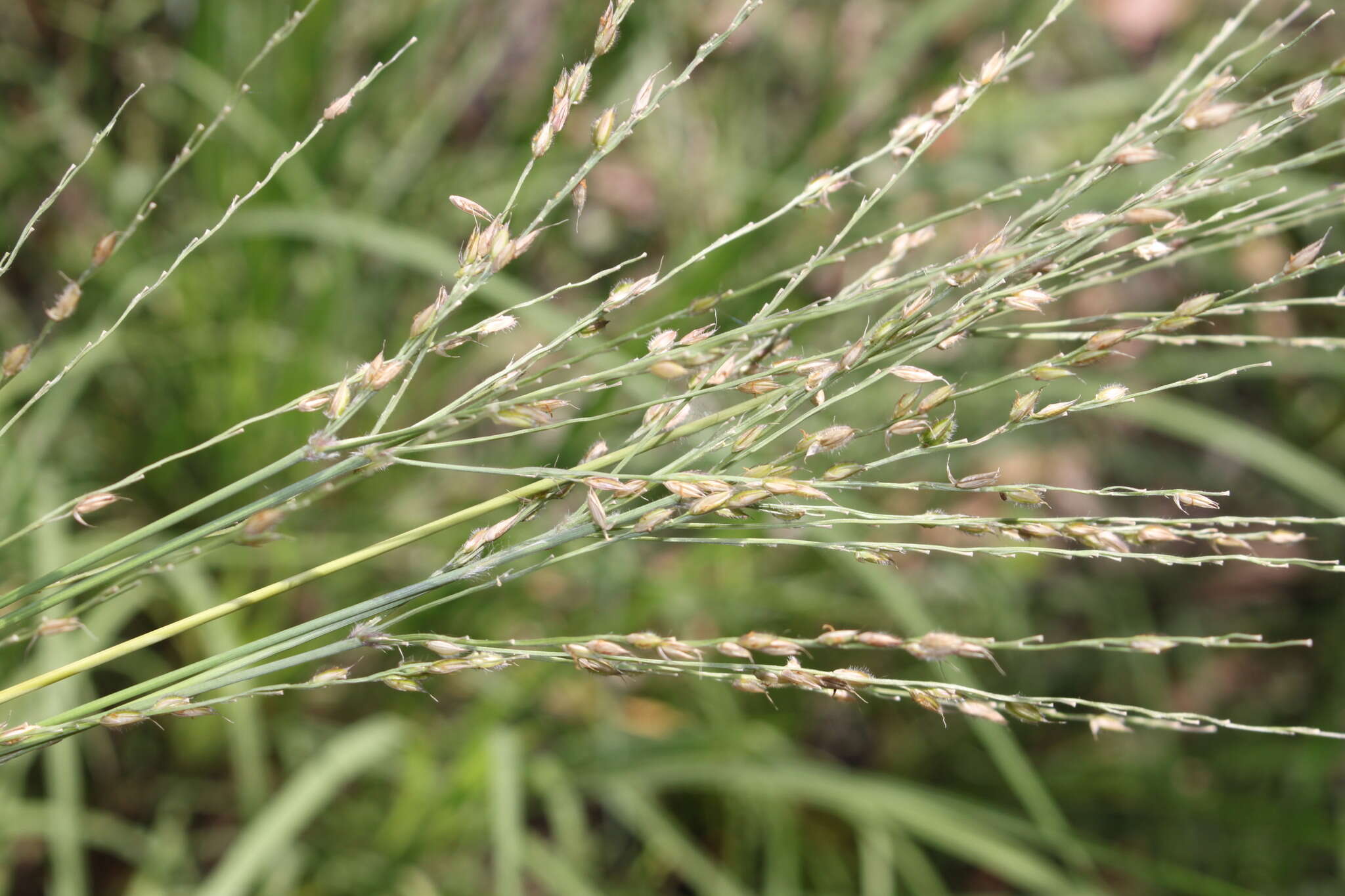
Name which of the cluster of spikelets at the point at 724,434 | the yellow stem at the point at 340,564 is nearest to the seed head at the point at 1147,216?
the cluster of spikelets at the point at 724,434

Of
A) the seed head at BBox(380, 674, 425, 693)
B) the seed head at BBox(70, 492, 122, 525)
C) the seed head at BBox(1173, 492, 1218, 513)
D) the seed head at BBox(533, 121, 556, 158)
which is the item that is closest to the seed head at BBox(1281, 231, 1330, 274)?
the seed head at BBox(1173, 492, 1218, 513)

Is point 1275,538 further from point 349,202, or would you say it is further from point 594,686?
point 349,202

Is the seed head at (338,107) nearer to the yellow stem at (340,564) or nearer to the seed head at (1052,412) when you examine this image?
the yellow stem at (340,564)

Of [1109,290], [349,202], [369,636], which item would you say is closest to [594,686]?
[349,202]

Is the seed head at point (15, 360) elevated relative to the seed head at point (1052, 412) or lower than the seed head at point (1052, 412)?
elevated

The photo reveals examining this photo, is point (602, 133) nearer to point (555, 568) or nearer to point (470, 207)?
point (470, 207)

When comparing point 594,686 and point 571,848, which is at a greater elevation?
point 594,686

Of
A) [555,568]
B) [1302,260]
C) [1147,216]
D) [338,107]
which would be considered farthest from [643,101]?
[555,568]

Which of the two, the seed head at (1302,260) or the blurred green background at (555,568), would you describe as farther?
the blurred green background at (555,568)
